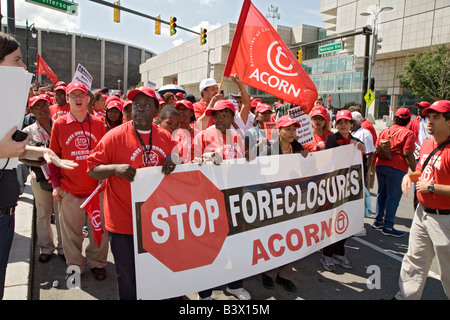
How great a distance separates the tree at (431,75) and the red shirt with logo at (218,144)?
26929 mm

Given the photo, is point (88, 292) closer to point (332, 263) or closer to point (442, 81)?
point (332, 263)

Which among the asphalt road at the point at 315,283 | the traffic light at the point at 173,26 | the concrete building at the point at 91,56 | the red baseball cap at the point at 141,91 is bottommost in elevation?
the asphalt road at the point at 315,283

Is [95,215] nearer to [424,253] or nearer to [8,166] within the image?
[8,166]

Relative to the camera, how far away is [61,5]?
1099 cm

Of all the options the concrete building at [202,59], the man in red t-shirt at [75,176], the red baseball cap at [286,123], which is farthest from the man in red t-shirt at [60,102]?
the concrete building at [202,59]

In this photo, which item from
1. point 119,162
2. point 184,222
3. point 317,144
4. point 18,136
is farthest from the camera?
point 317,144

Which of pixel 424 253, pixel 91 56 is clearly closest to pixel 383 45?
pixel 424 253

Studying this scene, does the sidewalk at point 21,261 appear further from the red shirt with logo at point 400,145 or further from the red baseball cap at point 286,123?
the red shirt with logo at point 400,145

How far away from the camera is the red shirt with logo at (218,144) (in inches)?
139

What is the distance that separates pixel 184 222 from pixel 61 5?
10880mm

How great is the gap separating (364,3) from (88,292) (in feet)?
143

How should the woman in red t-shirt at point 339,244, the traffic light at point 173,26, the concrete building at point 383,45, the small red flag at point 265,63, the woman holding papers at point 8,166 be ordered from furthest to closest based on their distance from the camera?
the concrete building at point 383,45
the traffic light at point 173,26
the woman in red t-shirt at point 339,244
the small red flag at point 265,63
the woman holding papers at point 8,166

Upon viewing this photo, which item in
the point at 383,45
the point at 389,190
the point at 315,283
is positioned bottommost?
the point at 315,283

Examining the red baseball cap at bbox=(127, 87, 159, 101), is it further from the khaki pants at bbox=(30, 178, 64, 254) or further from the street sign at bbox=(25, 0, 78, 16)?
the street sign at bbox=(25, 0, 78, 16)
